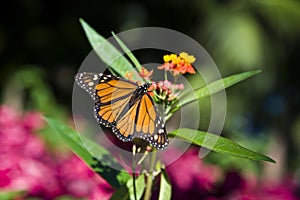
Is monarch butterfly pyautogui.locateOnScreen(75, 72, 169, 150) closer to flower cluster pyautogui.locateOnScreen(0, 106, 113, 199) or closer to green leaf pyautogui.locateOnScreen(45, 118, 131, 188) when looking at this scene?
green leaf pyautogui.locateOnScreen(45, 118, 131, 188)

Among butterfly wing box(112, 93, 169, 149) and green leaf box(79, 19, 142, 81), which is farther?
green leaf box(79, 19, 142, 81)

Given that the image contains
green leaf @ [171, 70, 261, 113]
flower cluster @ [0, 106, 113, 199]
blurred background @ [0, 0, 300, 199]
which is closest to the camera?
green leaf @ [171, 70, 261, 113]

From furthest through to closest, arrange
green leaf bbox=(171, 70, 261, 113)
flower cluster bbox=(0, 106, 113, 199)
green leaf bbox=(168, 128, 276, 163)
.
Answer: flower cluster bbox=(0, 106, 113, 199) → green leaf bbox=(171, 70, 261, 113) → green leaf bbox=(168, 128, 276, 163)

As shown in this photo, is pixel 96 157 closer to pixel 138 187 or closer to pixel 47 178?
pixel 138 187

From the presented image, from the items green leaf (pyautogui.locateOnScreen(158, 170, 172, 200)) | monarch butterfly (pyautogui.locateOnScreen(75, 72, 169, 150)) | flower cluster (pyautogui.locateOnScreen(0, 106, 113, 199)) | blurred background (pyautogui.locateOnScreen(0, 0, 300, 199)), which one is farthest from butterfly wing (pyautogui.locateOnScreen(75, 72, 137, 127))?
blurred background (pyautogui.locateOnScreen(0, 0, 300, 199))

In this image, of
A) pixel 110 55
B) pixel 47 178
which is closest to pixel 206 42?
pixel 47 178

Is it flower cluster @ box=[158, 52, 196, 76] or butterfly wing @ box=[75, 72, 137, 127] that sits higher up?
flower cluster @ box=[158, 52, 196, 76]

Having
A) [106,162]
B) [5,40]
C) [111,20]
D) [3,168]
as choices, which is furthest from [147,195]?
[111,20]

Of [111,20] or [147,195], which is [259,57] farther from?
[147,195]
